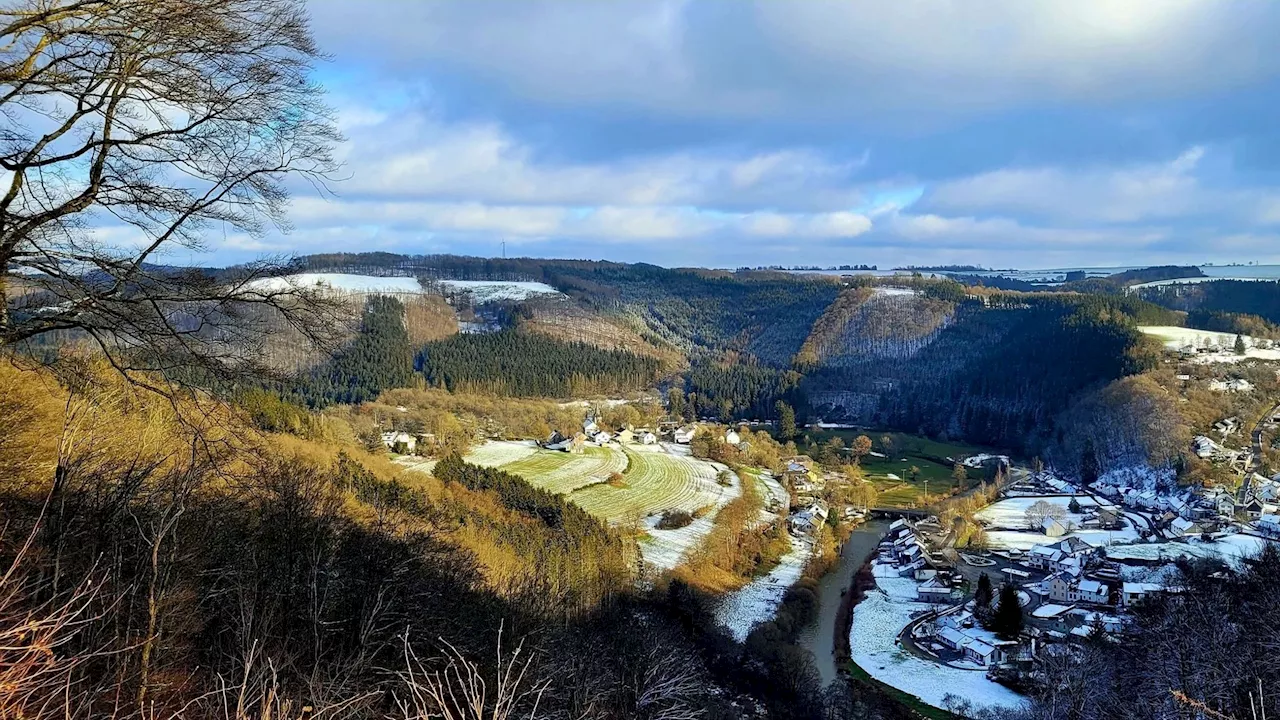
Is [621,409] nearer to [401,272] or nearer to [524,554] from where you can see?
[524,554]

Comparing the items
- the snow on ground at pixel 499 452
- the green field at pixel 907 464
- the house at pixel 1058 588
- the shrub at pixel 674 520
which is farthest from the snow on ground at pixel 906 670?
the snow on ground at pixel 499 452

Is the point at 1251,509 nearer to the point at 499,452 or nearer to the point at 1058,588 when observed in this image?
the point at 1058,588

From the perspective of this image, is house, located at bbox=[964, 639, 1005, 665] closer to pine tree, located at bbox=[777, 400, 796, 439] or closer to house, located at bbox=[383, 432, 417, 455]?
house, located at bbox=[383, 432, 417, 455]

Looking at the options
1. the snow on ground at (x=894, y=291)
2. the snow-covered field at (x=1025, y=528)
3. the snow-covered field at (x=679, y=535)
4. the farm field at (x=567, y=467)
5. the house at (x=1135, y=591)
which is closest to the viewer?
the house at (x=1135, y=591)

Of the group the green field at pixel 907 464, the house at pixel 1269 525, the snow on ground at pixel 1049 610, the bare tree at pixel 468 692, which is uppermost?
the bare tree at pixel 468 692

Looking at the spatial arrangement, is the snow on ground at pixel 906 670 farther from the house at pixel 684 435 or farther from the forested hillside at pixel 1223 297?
the forested hillside at pixel 1223 297

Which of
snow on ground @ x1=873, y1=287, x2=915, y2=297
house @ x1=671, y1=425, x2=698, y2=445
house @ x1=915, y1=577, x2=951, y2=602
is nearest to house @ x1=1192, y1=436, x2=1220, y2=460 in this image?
house @ x1=915, y1=577, x2=951, y2=602
